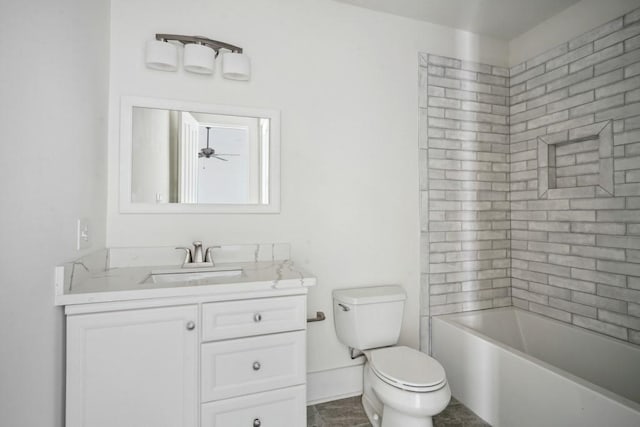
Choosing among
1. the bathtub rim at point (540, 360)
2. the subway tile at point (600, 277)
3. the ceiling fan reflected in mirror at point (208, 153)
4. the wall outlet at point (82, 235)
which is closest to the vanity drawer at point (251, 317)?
the wall outlet at point (82, 235)

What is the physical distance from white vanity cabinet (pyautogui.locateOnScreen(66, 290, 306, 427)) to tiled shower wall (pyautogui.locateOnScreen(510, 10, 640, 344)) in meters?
1.90

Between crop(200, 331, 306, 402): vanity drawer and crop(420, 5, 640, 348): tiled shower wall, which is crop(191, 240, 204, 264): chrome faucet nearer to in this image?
crop(200, 331, 306, 402): vanity drawer

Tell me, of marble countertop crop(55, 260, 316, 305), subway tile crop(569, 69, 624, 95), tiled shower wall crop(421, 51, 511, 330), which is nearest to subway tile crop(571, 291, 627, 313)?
tiled shower wall crop(421, 51, 511, 330)

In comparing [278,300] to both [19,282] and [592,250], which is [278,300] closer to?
[19,282]

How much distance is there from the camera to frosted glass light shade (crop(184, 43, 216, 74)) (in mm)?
1757

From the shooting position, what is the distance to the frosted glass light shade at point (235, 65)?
1.83m

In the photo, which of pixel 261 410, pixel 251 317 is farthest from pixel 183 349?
pixel 261 410

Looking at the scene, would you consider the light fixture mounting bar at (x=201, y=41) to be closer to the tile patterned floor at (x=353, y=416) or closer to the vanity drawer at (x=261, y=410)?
the vanity drawer at (x=261, y=410)

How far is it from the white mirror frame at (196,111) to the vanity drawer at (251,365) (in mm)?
789

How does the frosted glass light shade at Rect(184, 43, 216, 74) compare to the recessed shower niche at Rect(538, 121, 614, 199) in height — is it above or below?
above

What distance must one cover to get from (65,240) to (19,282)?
0.31m

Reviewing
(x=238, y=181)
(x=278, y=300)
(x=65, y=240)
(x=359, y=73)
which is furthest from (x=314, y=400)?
(x=359, y=73)

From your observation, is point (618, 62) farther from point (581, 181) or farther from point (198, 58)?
point (198, 58)

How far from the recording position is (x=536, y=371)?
5.33ft
